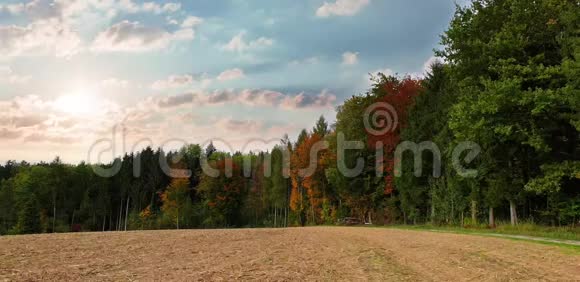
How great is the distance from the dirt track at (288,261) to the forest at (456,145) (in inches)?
387

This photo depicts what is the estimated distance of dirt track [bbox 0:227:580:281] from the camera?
39.1 ft

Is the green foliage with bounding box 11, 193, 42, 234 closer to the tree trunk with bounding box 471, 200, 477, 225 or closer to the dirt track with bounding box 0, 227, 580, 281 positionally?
the dirt track with bounding box 0, 227, 580, 281

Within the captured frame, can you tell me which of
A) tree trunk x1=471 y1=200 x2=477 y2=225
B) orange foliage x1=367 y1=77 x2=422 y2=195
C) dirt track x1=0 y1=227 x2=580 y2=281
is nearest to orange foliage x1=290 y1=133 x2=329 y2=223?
orange foliage x1=367 y1=77 x2=422 y2=195

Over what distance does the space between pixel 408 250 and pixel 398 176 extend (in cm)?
2557

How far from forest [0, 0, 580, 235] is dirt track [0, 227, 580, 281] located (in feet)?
32.2

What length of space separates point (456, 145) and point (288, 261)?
21443 mm

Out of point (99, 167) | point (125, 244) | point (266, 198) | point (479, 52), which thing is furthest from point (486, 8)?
point (99, 167)

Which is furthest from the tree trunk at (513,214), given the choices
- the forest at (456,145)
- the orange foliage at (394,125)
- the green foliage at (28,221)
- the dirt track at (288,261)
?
the green foliage at (28,221)

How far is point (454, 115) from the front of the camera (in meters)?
30.3

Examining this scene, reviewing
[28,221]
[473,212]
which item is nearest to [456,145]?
[473,212]

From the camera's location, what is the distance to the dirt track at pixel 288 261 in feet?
39.1

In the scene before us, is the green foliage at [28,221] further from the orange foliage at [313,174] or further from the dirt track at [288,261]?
the dirt track at [288,261]

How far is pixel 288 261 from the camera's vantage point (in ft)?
48.1

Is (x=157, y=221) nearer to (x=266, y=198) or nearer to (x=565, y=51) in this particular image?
(x=266, y=198)
